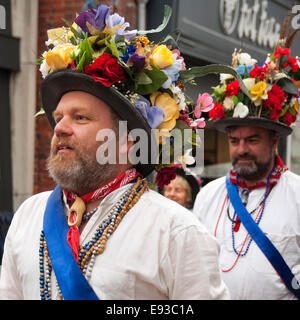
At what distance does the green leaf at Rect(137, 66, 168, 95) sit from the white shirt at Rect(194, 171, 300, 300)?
189 cm

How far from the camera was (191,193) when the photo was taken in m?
6.33

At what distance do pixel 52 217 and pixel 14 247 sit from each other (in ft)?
0.73

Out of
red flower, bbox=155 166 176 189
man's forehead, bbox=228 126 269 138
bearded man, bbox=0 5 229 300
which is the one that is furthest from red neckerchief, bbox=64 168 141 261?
man's forehead, bbox=228 126 269 138

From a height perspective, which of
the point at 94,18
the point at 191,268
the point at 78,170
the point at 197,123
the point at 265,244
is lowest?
the point at 265,244

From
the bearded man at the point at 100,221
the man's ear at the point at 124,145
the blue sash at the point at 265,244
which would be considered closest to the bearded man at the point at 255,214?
the blue sash at the point at 265,244

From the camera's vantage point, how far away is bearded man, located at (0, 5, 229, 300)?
227 cm

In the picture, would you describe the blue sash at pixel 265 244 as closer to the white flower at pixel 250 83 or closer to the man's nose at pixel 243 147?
the man's nose at pixel 243 147

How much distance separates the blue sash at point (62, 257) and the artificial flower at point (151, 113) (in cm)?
53

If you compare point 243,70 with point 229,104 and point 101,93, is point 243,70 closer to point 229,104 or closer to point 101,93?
point 229,104

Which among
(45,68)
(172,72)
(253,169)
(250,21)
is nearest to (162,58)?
(172,72)

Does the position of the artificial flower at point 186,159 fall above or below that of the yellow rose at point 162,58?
below

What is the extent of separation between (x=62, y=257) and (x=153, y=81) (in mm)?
856

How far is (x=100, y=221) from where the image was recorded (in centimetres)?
242

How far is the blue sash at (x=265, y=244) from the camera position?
387 cm
